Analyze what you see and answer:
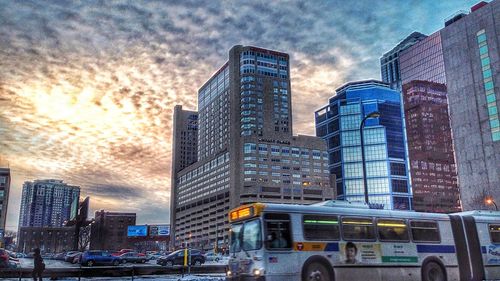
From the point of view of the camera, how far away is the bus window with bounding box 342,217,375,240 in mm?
18125

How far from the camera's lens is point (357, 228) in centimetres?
1842

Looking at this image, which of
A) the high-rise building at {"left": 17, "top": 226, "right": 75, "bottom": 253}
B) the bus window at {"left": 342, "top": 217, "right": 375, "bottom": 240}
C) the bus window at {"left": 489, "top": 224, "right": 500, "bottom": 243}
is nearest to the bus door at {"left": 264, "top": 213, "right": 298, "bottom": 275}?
the bus window at {"left": 342, "top": 217, "right": 375, "bottom": 240}

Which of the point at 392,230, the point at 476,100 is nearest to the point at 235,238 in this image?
the point at 392,230

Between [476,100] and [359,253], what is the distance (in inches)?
3844

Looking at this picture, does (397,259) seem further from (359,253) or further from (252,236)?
(252,236)

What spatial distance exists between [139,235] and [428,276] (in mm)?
108450

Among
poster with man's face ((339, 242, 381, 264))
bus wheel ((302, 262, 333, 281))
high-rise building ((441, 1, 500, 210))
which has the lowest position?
bus wheel ((302, 262, 333, 281))

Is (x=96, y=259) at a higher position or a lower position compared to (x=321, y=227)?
lower

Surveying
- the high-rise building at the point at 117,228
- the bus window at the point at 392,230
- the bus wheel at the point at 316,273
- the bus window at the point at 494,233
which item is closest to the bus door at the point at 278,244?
the bus wheel at the point at 316,273

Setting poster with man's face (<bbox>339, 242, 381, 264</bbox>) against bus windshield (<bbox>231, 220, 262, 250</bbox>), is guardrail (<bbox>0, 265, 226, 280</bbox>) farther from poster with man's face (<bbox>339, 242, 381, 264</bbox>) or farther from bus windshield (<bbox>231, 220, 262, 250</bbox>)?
poster with man's face (<bbox>339, 242, 381, 264</bbox>)

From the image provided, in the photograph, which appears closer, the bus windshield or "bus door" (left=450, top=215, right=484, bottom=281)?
the bus windshield

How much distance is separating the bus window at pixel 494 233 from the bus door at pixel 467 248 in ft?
3.54

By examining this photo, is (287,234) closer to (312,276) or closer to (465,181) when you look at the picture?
(312,276)

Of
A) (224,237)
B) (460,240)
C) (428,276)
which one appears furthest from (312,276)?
(224,237)
